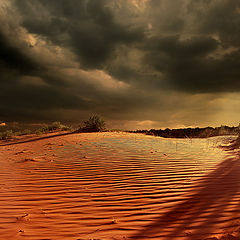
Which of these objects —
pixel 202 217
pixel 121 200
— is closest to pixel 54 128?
pixel 121 200

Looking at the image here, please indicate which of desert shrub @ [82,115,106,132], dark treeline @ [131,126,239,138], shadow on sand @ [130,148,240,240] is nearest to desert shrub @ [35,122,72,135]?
desert shrub @ [82,115,106,132]

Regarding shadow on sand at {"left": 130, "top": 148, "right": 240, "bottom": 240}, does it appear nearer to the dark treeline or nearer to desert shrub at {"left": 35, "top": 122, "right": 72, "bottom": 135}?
desert shrub at {"left": 35, "top": 122, "right": 72, "bottom": 135}

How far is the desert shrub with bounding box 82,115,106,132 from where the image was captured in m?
18.8

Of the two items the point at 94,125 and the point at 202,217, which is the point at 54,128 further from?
the point at 202,217

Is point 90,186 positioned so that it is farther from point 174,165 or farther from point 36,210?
point 174,165

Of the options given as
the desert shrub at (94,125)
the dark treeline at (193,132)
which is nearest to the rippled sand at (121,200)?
the desert shrub at (94,125)

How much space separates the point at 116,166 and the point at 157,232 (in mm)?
3287

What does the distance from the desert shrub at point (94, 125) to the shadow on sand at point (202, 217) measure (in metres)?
14.8

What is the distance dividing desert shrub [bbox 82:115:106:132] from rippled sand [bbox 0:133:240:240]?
12210mm

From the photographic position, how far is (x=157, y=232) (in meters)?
2.71

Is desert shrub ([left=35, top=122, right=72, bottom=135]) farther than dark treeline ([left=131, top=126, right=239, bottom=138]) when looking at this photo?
No

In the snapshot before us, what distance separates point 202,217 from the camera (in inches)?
120

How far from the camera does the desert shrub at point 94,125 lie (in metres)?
18.8

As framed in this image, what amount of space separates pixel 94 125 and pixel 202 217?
16345 mm
